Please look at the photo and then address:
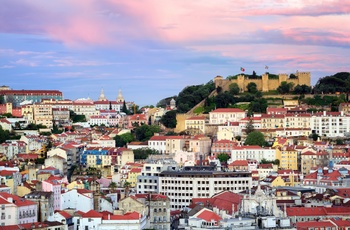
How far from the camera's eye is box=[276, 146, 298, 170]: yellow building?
74062mm

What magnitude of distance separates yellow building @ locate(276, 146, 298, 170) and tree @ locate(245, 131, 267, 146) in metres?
4.72

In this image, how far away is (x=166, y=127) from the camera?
9312 centimetres

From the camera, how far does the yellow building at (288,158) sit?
74062 mm

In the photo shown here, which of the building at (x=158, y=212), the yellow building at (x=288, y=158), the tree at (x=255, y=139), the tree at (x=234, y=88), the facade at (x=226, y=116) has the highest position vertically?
the tree at (x=234, y=88)

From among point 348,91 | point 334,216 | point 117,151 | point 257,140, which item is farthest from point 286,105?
point 334,216

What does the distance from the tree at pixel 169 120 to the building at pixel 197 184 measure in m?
30.1

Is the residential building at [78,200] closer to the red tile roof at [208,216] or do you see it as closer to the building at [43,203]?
the building at [43,203]

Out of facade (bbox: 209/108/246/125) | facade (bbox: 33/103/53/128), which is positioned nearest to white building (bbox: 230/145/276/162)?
facade (bbox: 209/108/246/125)

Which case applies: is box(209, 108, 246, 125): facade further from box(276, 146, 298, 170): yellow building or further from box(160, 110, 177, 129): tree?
box(276, 146, 298, 170): yellow building

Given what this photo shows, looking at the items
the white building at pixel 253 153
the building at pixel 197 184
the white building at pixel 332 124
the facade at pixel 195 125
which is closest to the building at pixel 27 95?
the facade at pixel 195 125

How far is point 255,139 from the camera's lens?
261 ft

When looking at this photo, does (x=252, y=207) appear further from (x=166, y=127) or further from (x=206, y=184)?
(x=166, y=127)

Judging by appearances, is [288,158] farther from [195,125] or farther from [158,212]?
[158,212]

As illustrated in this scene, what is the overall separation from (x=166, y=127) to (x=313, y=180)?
30454mm
